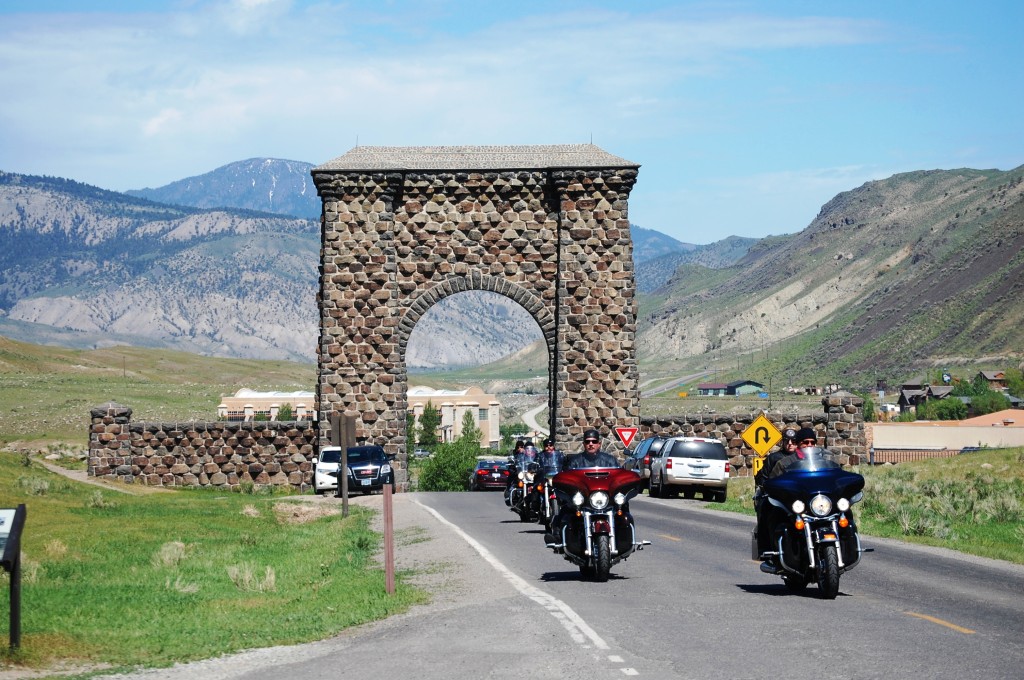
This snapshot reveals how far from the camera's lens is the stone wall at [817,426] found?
47.2 meters

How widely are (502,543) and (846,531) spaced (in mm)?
9360

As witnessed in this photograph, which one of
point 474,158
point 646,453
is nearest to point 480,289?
point 474,158

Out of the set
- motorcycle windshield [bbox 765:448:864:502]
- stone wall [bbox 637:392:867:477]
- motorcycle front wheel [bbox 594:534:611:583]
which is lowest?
motorcycle front wheel [bbox 594:534:611:583]

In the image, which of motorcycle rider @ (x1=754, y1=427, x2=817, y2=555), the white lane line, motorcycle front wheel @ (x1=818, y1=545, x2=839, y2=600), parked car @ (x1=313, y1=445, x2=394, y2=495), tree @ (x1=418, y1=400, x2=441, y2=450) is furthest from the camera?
tree @ (x1=418, y1=400, x2=441, y2=450)

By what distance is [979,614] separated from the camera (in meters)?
14.5

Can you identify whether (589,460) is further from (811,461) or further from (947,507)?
(947,507)

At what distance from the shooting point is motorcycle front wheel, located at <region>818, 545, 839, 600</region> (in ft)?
50.4

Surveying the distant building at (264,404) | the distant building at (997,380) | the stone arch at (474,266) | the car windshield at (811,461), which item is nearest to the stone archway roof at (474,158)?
the stone arch at (474,266)

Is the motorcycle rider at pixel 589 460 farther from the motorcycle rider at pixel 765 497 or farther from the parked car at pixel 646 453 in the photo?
the parked car at pixel 646 453

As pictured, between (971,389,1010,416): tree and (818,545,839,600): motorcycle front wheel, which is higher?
(971,389,1010,416): tree

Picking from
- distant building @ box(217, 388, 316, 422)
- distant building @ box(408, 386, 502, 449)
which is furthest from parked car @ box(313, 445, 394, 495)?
distant building @ box(408, 386, 502, 449)

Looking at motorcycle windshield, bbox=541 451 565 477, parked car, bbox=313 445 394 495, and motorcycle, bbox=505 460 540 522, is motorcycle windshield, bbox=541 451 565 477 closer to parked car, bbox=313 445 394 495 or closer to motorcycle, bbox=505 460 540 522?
motorcycle, bbox=505 460 540 522

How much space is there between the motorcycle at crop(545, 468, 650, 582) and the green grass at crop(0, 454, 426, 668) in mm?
2242

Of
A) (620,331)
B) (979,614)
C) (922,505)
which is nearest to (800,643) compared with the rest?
(979,614)
